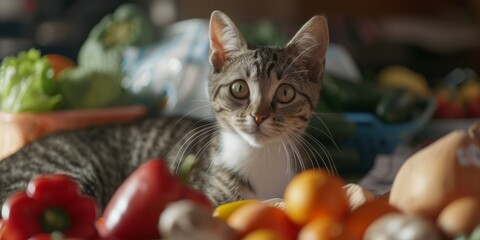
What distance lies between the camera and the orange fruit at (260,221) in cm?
89

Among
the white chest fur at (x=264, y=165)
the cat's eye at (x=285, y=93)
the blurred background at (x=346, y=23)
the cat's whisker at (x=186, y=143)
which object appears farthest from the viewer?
the blurred background at (x=346, y=23)

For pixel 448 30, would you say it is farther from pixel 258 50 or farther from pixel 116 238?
A: pixel 116 238

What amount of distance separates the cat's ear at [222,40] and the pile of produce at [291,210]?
1.90 ft

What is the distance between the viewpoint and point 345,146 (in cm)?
229

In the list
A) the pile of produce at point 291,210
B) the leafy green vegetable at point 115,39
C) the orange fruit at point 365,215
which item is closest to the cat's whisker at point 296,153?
the pile of produce at point 291,210

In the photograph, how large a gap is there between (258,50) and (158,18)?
10.9 ft

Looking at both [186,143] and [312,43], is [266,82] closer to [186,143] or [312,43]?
[312,43]

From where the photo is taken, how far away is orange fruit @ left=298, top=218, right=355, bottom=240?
0.82 m

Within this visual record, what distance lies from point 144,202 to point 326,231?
0.81ft

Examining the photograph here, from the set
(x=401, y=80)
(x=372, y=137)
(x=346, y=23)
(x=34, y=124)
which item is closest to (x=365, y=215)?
(x=34, y=124)

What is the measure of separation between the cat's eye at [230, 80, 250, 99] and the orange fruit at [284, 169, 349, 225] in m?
0.66

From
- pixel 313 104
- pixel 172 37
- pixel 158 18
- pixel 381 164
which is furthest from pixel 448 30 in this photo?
pixel 313 104

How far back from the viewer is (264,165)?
1.70m

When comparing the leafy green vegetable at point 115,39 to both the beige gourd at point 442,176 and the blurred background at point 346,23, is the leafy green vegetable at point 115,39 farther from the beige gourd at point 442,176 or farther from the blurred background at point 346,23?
the beige gourd at point 442,176
